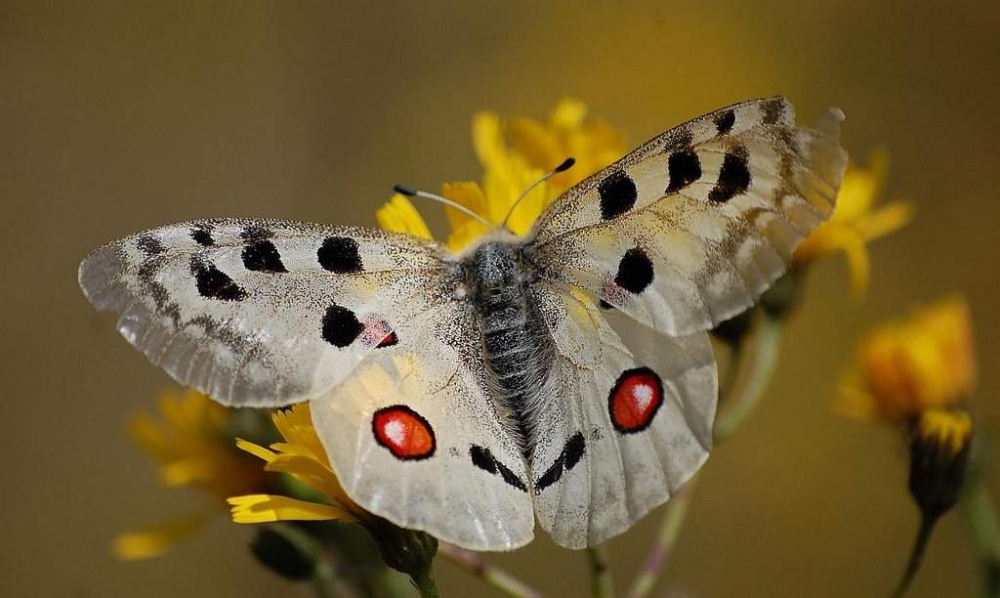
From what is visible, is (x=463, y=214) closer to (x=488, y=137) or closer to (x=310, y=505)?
(x=488, y=137)

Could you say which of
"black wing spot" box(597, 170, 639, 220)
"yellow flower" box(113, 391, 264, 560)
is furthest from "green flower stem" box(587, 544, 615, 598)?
"yellow flower" box(113, 391, 264, 560)

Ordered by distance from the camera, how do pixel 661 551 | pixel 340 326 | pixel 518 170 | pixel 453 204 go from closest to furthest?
pixel 340 326, pixel 453 204, pixel 661 551, pixel 518 170

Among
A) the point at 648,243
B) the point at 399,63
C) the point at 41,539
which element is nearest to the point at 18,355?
the point at 41,539

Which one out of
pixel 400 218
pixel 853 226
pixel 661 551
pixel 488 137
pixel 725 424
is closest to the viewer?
pixel 400 218

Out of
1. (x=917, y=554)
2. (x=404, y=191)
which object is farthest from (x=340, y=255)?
(x=917, y=554)

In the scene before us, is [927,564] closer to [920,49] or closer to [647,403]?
[920,49]

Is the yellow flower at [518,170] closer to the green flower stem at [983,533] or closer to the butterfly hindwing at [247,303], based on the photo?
the butterfly hindwing at [247,303]

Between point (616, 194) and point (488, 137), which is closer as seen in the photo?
point (616, 194)

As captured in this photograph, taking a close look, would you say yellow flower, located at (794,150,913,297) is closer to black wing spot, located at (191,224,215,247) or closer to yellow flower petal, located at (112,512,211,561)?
black wing spot, located at (191,224,215,247)
